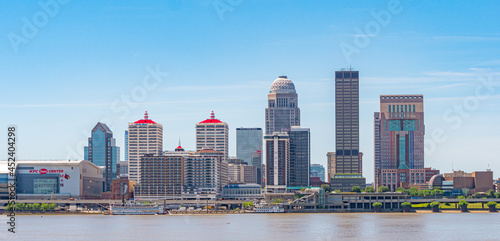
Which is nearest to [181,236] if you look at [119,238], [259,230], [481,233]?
[119,238]

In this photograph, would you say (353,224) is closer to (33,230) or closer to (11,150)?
(33,230)

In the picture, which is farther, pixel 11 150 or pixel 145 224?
pixel 145 224

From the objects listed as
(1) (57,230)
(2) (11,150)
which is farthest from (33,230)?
(2) (11,150)

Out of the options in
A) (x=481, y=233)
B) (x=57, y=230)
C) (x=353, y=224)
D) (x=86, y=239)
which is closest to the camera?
(x=86, y=239)

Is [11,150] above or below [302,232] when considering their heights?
above

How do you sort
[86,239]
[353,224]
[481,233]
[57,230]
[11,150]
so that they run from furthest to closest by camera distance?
[353,224]
[57,230]
[481,233]
[86,239]
[11,150]

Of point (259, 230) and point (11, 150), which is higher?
point (11, 150)

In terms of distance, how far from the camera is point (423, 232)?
513ft

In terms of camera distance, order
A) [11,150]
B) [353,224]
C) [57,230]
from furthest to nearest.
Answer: [353,224] < [57,230] < [11,150]

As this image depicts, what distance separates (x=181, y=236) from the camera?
14575 centimetres

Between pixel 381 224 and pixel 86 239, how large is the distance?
70.1m

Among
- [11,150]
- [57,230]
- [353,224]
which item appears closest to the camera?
[11,150]

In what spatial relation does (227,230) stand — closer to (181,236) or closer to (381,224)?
(181,236)

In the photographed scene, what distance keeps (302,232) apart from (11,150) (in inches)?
2537
